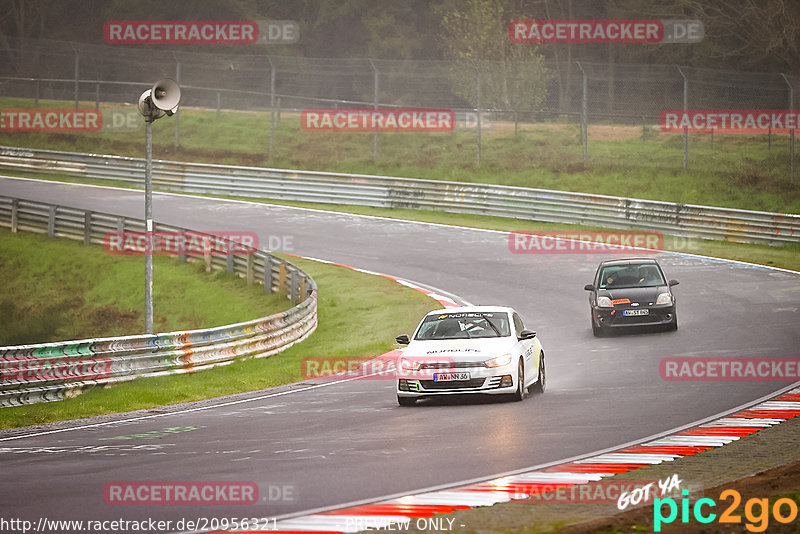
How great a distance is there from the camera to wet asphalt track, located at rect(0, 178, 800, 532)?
10.0 metres

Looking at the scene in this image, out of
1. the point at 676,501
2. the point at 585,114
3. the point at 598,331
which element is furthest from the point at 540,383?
the point at 585,114

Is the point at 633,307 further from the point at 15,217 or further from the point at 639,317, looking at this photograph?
the point at 15,217

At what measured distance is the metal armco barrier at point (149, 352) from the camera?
53.9 ft

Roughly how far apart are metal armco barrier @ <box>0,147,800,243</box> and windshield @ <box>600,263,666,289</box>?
38.8 ft

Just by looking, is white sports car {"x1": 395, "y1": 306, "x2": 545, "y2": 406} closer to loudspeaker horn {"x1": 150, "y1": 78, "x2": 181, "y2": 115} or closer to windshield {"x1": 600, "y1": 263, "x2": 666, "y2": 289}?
loudspeaker horn {"x1": 150, "y1": 78, "x2": 181, "y2": 115}

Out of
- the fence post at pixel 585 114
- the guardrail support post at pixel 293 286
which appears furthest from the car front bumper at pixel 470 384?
the fence post at pixel 585 114

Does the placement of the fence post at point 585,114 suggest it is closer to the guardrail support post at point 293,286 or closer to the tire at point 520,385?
the guardrail support post at point 293,286

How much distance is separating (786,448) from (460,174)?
106ft

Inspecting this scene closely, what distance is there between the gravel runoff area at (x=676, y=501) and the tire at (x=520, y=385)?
4.00m

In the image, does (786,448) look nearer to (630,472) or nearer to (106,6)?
(630,472)

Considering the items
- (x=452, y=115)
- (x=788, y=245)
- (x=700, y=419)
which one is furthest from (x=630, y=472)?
(x=452, y=115)

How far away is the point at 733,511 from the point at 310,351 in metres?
14.6

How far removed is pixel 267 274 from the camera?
28.7 meters

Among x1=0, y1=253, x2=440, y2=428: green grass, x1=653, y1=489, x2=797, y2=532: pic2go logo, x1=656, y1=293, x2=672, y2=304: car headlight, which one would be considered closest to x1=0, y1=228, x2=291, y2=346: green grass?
x1=0, y1=253, x2=440, y2=428: green grass
